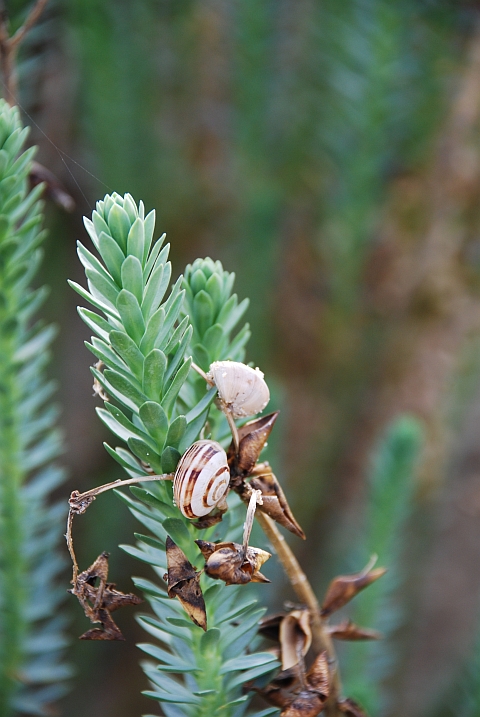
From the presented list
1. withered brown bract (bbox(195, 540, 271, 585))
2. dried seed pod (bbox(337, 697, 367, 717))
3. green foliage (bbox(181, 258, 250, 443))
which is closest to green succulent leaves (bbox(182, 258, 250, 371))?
green foliage (bbox(181, 258, 250, 443))

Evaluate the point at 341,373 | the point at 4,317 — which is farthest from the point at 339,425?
the point at 4,317

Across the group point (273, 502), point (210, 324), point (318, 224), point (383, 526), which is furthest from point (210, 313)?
point (318, 224)

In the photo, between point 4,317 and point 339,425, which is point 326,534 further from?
point 4,317

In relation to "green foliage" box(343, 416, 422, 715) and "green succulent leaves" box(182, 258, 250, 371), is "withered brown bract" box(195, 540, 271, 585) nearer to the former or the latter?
"green succulent leaves" box(182, 258, 250, 371)

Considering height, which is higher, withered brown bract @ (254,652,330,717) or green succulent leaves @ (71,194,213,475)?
green succulent leaves @ (71,194,213,475)

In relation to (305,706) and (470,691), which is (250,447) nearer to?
(305,706)

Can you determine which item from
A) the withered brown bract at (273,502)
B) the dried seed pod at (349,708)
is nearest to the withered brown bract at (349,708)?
the dried seed pod at (349,708)

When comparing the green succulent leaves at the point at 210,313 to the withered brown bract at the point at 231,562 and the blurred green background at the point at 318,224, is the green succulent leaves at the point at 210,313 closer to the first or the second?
the withered brown bract at the point at 231,562
